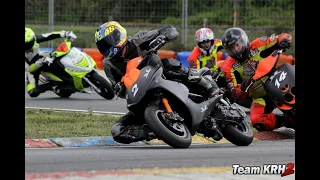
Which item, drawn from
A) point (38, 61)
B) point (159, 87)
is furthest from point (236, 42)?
point (38, 61)

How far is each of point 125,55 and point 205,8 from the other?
10.5 metres

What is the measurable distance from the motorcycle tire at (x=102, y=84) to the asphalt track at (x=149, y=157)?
6.64 metres

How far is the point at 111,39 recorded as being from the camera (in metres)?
9.72

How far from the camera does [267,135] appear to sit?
1122cm

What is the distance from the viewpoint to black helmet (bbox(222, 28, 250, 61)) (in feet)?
36.4

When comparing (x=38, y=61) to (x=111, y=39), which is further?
(x=38, y=61)

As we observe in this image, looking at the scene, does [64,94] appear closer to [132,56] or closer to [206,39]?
[206,39]

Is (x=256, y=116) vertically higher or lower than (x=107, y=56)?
lower

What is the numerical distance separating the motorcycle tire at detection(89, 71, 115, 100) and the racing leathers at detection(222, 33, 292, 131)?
4.94 m

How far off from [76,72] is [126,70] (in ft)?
22.0

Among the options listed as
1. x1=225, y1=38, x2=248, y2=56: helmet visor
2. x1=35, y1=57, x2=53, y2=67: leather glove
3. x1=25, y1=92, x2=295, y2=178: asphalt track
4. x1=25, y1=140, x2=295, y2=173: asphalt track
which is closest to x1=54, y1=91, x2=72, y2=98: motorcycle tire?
x1=35, y1=57, x2=53, y2=67: leather glove
